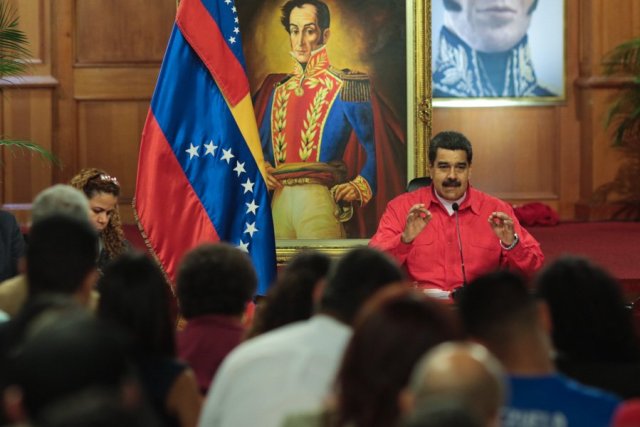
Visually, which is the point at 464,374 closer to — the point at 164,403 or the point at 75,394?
the point at 75,394

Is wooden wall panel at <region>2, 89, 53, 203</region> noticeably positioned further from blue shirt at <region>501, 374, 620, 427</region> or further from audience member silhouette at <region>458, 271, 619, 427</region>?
blue shirt at <region>501, 374, 620, 427</region>

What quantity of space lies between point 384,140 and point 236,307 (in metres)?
4.48

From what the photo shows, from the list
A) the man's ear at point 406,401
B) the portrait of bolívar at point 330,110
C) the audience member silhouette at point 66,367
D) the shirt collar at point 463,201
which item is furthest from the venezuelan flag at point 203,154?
the audience member silhouette at point 66,367

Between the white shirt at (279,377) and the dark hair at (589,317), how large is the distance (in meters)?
0.56

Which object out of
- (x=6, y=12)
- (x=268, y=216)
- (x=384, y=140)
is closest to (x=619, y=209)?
(x=384, y=140)

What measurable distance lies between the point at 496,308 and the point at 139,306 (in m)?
0.90

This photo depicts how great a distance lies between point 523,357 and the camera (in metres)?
2.60

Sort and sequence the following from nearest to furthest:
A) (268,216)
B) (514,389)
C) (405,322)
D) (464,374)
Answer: (464,374)
(405,322)
(514,389)
(268,216)

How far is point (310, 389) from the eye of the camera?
2.77 m

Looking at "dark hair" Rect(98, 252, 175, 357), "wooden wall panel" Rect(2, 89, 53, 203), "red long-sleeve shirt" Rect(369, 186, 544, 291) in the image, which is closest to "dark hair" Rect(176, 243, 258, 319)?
"dark hair" Rect(98, 252, 175, 357)

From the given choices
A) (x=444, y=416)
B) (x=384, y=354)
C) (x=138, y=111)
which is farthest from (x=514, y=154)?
(x=444, y=416)

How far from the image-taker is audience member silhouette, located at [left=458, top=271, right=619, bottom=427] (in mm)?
2539

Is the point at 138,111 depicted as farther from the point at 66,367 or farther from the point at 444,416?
the point at 444,416

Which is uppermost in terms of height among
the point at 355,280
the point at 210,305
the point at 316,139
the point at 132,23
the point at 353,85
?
the point at 132,23
